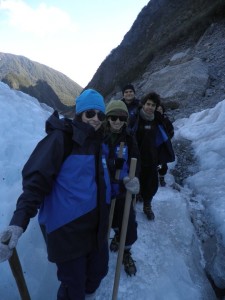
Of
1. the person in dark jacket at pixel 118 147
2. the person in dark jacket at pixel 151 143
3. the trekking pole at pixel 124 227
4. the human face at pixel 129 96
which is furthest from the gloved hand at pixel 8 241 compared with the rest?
the human face at pixel 129 96

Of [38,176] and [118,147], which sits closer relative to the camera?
[38,176]

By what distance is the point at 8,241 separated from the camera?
2.06 metres

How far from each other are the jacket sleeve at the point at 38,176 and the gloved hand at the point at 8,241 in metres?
0.05

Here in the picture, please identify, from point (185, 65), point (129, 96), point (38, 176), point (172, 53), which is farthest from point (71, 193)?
point (172, 53)

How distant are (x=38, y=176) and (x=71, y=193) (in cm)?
32

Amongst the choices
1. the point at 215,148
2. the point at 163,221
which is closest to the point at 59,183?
the point at 163,221

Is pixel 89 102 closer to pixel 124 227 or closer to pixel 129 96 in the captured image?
pixel 124 227

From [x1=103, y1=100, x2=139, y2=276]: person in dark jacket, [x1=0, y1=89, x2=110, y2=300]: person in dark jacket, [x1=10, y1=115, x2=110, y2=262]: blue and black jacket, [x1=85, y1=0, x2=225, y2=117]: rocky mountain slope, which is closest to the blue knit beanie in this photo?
[x1=0, y1=89, x2=110, y2=300]: person in dark jacket

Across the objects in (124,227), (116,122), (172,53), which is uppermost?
(116,122)

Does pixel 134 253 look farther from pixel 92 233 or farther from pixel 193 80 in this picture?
pixel 193 80

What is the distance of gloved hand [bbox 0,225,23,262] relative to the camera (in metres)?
2.02

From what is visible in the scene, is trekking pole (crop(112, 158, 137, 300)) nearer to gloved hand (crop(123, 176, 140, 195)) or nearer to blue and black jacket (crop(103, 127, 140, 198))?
gloved hand (crop(123, 176, 140, 195))

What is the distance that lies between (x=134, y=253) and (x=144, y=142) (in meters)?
1.61

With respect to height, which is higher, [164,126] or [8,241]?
[8,241]
